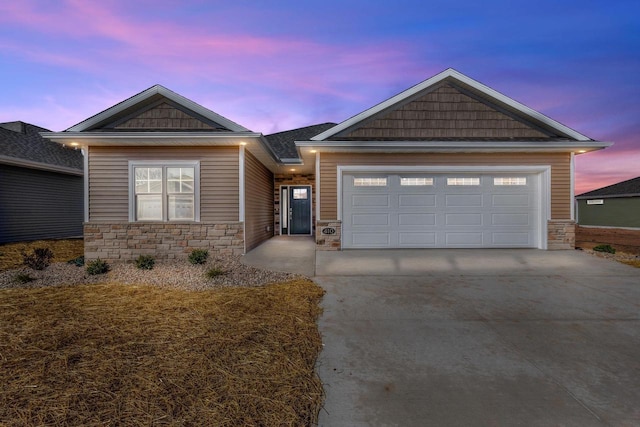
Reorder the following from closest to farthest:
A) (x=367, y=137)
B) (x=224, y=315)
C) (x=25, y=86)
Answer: (x=224, y=315), (x=367, y=137), (x=25, y=86)

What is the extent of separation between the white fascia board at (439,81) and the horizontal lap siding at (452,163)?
750mm

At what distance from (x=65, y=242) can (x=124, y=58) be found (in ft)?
24.0

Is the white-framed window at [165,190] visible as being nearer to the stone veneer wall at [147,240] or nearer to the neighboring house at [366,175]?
the neighboring house at [366,175]

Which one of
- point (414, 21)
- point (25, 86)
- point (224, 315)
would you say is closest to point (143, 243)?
point (224, 315)

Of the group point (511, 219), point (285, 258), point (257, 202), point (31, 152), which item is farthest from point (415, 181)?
point (31, 152)

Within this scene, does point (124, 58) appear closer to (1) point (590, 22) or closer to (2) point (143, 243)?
(2) point (143, 243)

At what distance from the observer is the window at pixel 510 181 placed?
351 inches

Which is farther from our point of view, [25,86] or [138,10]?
[25,86]

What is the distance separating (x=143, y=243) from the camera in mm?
8086

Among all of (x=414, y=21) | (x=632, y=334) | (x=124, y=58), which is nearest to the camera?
(x=632, y=334)

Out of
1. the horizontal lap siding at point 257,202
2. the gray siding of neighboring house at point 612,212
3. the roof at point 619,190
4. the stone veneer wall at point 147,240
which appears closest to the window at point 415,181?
the horizontal lap siding at point 257,202

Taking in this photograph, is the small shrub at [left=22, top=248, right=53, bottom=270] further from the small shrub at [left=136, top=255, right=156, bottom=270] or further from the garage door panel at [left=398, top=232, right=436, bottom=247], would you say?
the garage door panel at [left=398, top=232, right=436, bottom=247]

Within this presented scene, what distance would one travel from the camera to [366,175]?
8.90 metres

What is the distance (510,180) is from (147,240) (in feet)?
35.3
